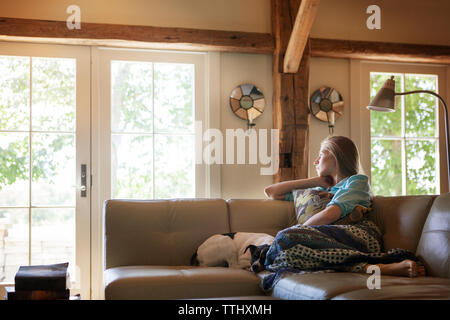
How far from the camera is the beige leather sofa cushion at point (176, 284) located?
255cm

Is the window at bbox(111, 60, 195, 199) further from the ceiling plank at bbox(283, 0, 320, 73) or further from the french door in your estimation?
the ceiling plank at bbox(283, 0, 320, 73)

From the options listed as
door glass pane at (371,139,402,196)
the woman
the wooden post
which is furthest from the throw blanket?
door glass pane at (371,139,402,196)

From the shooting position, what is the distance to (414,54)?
4609mm

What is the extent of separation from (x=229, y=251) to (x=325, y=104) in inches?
76.5

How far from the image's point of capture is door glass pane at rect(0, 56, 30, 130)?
405 centimetres

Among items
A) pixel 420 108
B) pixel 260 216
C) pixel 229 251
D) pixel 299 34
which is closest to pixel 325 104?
pixel 299 34

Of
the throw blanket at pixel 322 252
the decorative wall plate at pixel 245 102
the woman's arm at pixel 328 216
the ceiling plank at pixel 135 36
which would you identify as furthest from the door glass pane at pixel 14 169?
the woman's arm at pixel 328 216

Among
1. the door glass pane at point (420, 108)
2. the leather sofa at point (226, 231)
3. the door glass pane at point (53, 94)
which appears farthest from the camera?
the door glass pane at point (420, 108)

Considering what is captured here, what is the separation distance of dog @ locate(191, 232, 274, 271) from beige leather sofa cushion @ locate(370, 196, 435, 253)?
62 cm

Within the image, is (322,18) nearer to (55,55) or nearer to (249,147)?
(249,147)

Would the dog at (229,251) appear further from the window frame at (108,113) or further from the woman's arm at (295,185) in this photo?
the window frame at (108,113)

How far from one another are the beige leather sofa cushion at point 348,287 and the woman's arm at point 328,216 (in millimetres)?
425
